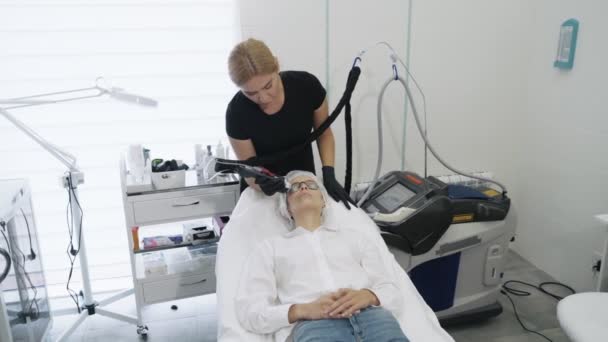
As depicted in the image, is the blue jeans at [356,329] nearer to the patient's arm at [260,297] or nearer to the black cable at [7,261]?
the patient's arm at [260,297]

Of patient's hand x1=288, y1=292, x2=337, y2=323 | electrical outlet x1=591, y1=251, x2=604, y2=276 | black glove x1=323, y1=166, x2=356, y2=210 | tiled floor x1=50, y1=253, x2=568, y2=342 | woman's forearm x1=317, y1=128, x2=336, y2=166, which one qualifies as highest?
woman's forearm x1=317, y1=128, x2=336, y2=166

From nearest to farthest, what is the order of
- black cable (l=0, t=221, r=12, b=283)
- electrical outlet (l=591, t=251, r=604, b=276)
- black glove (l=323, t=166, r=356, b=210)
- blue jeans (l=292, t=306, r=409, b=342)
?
blue jeans (l=292, t=306, r=409, b=342), black cable (l=0, t=221, r=12, b=283), black glove (l=323, t=166, r=356, b=210), electrical outlet (l=591, t=251, r=604, b=276)

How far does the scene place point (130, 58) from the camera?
2.51 metres

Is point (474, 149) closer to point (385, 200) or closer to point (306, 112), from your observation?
point (385, 200)

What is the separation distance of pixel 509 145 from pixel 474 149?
0.79ft

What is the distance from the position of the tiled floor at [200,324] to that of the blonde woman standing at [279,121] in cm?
86

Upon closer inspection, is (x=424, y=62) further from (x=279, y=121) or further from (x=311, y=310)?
(x=311, y=310)

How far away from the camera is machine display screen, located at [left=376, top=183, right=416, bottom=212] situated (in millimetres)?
2283

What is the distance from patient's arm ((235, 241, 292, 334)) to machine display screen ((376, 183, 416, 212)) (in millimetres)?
787

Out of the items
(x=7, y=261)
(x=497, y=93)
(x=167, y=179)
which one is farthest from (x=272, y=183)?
(x=497, y=93)

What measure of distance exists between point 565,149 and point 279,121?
172cm

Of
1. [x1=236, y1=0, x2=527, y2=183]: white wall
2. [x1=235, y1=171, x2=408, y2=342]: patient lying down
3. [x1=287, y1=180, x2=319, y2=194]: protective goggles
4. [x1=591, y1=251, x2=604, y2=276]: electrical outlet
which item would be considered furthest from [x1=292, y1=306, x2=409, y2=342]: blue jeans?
[x1=591, y1=251, x2=604, y2=276]: electrical outlet

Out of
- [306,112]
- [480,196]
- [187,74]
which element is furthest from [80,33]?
[480,196]

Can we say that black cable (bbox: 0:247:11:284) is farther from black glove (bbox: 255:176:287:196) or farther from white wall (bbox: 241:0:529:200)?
white wall (bbox: 241:0:529:200)
